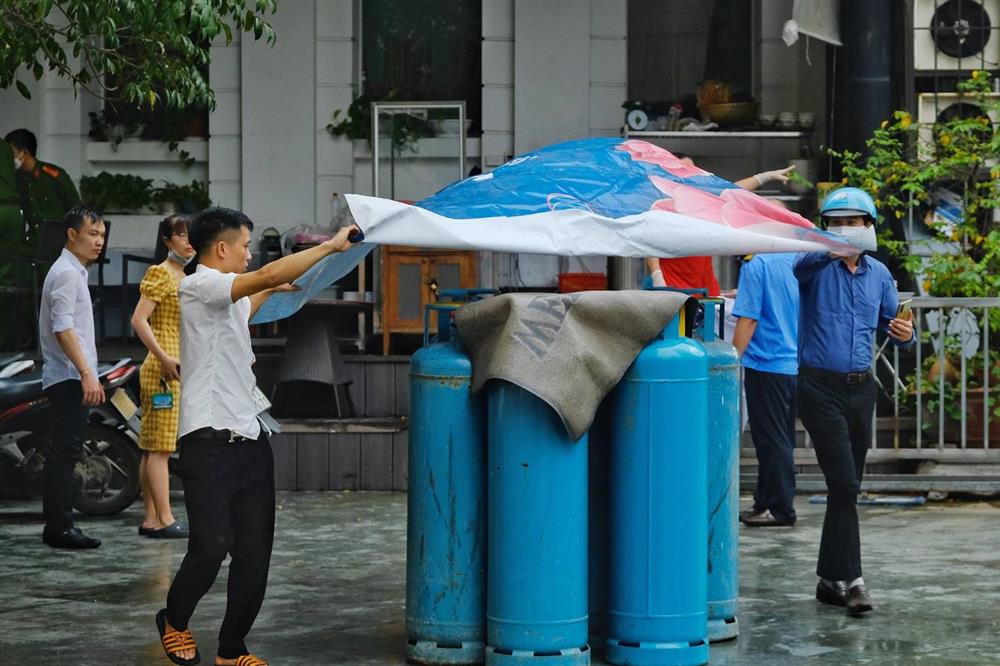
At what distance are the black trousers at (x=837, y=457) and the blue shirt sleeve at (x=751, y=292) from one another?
233 centimetres

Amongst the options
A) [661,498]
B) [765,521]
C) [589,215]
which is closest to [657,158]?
[589,215]

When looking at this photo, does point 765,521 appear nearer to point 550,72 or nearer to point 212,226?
point 212,226

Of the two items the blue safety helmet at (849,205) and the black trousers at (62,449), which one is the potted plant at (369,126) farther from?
the blue safety helmet at (849,205)

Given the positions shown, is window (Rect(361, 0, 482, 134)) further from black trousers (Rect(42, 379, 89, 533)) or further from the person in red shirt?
black trousers (Rect(42, 379, 89, 533))

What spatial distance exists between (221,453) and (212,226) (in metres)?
0.93

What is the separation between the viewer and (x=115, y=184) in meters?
15.5

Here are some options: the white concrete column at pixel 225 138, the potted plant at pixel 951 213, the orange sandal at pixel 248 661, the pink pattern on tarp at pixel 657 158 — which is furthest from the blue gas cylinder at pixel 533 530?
the white concrete column at pixel 225 138

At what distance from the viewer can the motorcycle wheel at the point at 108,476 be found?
11.1m

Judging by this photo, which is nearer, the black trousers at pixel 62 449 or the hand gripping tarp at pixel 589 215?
the hand gripping tarp at pixel 589 215

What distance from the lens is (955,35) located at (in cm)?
1430

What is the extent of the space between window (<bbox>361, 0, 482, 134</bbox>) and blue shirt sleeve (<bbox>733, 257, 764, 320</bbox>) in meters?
6.14

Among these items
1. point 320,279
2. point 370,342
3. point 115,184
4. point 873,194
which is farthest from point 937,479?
point 115,184

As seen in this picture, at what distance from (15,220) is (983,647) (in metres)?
9.22

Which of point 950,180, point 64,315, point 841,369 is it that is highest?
point 950,180
